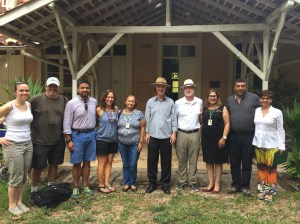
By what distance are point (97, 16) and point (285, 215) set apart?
5405 mm

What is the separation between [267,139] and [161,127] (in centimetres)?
145

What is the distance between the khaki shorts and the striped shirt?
61 centimetres

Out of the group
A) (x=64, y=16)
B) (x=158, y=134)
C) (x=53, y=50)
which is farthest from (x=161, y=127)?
(x=53, y=50)

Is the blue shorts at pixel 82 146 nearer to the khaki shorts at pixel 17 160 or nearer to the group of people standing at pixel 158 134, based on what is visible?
the group of people standing at pixel 158 134

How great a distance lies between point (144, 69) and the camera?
35.4 feet

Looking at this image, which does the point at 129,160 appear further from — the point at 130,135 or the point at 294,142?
the point at 294,142

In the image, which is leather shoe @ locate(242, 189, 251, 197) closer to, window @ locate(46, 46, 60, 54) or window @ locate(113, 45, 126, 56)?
window @ locate(113, 45, 126, 56)

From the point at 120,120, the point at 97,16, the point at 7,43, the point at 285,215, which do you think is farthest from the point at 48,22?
the point at 285,215

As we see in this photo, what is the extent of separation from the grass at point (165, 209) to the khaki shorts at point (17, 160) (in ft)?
1.53

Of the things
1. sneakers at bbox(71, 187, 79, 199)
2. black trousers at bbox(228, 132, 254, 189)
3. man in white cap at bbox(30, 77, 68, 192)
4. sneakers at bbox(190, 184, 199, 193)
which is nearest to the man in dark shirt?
black trousers at bbox(228, 132, 254, 189)

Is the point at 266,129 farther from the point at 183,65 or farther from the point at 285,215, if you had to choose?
the point at 183,65

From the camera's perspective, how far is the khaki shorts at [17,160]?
4.00 metres

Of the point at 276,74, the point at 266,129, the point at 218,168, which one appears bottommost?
the point at 218,168

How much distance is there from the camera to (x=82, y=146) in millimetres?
4699
